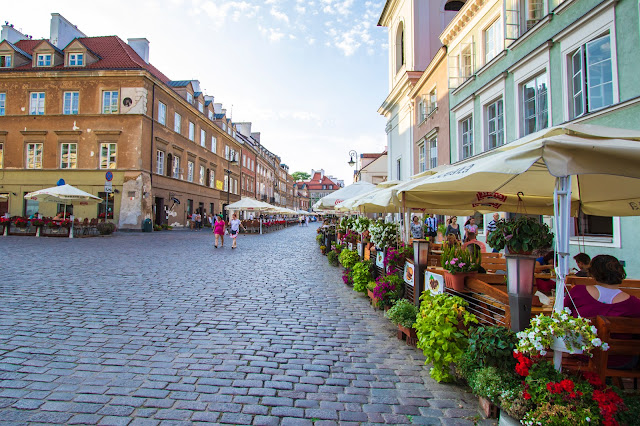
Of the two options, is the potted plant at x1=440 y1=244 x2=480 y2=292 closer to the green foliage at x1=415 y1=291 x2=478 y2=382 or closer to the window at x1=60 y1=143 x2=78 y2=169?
the green foliage at x1=415 y1=291 x2=478 y2=382

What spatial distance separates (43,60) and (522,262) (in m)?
36.0

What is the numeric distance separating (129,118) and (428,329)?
2883 cm

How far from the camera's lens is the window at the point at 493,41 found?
13.7 metres

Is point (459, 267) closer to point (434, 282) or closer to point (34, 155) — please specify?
point (434, 282)

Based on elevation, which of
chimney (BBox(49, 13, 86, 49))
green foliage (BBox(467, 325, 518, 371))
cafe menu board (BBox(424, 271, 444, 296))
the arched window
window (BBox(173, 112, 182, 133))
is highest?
chimney (BBox(49, 13, 86, 49))

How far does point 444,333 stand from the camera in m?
3.65

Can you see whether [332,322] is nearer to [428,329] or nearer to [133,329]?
[428,329]

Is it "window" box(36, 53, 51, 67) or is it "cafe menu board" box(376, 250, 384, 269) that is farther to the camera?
"window" box(36, 53, 51, 67)

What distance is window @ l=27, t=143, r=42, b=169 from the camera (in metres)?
27.9

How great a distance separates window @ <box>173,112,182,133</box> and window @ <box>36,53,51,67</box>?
9.49 metres

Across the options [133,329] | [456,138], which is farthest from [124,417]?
[456,138]

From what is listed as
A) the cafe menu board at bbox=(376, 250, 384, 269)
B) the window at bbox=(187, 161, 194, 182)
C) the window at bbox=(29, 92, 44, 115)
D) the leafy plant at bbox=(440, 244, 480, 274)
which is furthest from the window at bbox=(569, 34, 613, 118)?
the window at bbox=(29, 92, 44, 115)


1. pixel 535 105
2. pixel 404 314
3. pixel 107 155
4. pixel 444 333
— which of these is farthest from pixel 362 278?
pixel 107 155

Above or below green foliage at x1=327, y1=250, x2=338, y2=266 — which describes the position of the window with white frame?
above
